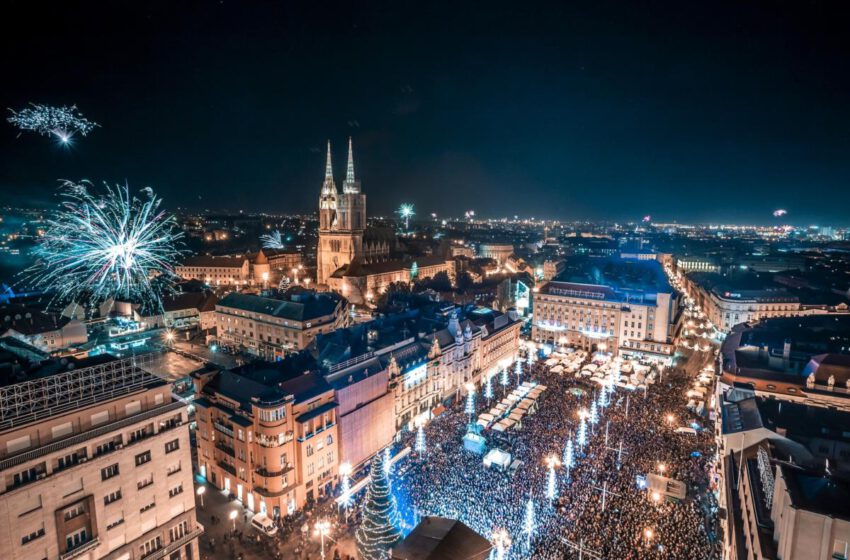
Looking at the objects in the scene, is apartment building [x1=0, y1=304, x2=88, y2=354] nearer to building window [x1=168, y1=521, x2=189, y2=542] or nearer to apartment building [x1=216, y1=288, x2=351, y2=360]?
apartment building [x1=216, y1=288, x2=351, y2=360]

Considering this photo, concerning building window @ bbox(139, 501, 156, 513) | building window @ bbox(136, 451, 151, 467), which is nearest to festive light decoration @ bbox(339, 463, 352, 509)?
building window @ bbox(139, 501, 156, 513)

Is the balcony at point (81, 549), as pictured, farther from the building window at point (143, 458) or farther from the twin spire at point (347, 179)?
the twin spire at point (347, 179)

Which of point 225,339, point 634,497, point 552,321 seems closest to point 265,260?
point 225,339

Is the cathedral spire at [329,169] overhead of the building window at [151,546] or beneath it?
overhead

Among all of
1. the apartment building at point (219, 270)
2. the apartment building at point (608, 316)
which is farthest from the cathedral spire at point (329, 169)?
the apartment building at point (608, 316)

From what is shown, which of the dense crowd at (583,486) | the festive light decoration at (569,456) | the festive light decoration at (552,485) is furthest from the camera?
the festive light decoration at (569,456)

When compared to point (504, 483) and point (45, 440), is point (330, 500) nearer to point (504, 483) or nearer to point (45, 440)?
point (504, 483)

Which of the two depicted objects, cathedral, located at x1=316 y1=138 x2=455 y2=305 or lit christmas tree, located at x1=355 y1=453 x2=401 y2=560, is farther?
cathedral, located at x1=316 y1=138 x2=455 y2=305

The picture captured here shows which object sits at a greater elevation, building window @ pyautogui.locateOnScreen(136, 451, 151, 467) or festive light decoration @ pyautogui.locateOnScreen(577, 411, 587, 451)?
building window @ pyautogui.locateOnScreen(136, 451, 151, 467)
